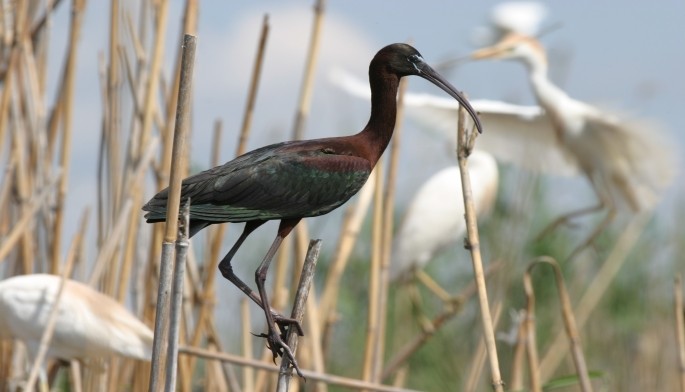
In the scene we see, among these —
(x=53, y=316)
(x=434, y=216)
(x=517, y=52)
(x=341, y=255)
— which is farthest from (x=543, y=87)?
(x=53, y=316)

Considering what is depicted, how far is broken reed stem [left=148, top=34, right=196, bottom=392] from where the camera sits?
1.78 metres

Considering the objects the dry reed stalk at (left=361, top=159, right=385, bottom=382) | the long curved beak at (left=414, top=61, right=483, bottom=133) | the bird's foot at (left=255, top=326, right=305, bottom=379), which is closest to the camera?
the bird's foot at (left=255, top=326, right=305, bottom=379)

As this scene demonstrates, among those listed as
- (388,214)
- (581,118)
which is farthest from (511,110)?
(388,214)

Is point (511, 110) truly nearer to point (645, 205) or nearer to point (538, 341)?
point (645, 205)

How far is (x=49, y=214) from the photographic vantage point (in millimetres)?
3621

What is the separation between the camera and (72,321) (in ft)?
14.1

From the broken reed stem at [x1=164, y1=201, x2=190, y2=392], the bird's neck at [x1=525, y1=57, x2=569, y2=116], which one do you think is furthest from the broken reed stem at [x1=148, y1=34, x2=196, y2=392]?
the bird's neck at [x1=525, y1=57, x2=569, y2=116]

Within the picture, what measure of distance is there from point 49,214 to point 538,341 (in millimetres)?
5187

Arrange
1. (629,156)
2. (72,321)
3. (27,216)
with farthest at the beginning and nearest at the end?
(629,156) < (72,321) < (27,216)

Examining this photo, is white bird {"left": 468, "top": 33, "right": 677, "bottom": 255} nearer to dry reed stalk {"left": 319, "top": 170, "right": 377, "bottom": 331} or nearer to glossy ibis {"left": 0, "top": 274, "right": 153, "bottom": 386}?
dry reed stalk {"left": 319, "top": 170, "right": 377, "bottom": 331}

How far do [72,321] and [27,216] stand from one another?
947mm

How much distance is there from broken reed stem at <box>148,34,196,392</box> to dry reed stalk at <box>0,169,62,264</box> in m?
1.76

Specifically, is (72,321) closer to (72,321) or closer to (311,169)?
(72,321)

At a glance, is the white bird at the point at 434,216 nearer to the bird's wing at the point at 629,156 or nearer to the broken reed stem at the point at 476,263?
the bird's wing at the point at 629,156
